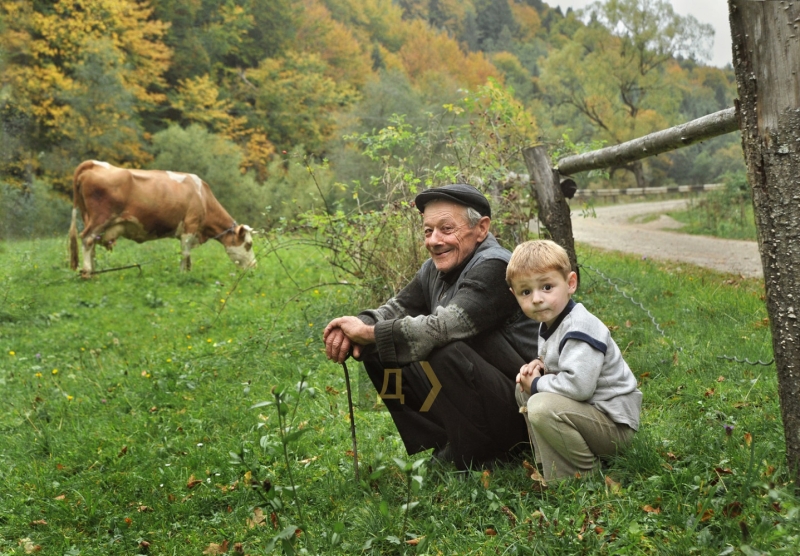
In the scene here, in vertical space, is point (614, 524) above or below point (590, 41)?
below

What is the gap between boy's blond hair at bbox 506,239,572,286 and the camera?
305 centimetres

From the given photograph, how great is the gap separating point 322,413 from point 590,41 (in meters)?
40.0

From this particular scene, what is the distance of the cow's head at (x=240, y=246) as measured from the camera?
12.9m

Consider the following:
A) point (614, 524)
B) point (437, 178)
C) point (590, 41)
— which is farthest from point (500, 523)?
point (590, 41)

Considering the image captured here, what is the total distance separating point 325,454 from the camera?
13.9 feet

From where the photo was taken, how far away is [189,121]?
37406mm

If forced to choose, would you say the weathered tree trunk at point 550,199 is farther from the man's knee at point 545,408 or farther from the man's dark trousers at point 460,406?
the man's knee at point 545,408

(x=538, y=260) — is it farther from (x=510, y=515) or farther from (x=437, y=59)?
(x=437, y=59)

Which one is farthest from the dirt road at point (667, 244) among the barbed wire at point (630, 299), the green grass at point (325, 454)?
the barbed wire at point (630, 299)

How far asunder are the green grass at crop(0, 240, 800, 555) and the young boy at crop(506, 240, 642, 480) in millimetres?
136

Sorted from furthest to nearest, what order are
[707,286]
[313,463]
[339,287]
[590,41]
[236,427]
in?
[590,41]
[339,287]
[707,286]
[236,427]
[313,463]

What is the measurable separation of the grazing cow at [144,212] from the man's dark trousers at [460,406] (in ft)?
29.9

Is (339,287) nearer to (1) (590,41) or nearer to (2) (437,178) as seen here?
(2) (437,178)

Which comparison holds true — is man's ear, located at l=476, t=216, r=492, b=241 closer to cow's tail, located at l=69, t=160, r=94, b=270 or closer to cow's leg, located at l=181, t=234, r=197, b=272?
cow's leg, located at l=181, t=234, r=197, b=272
